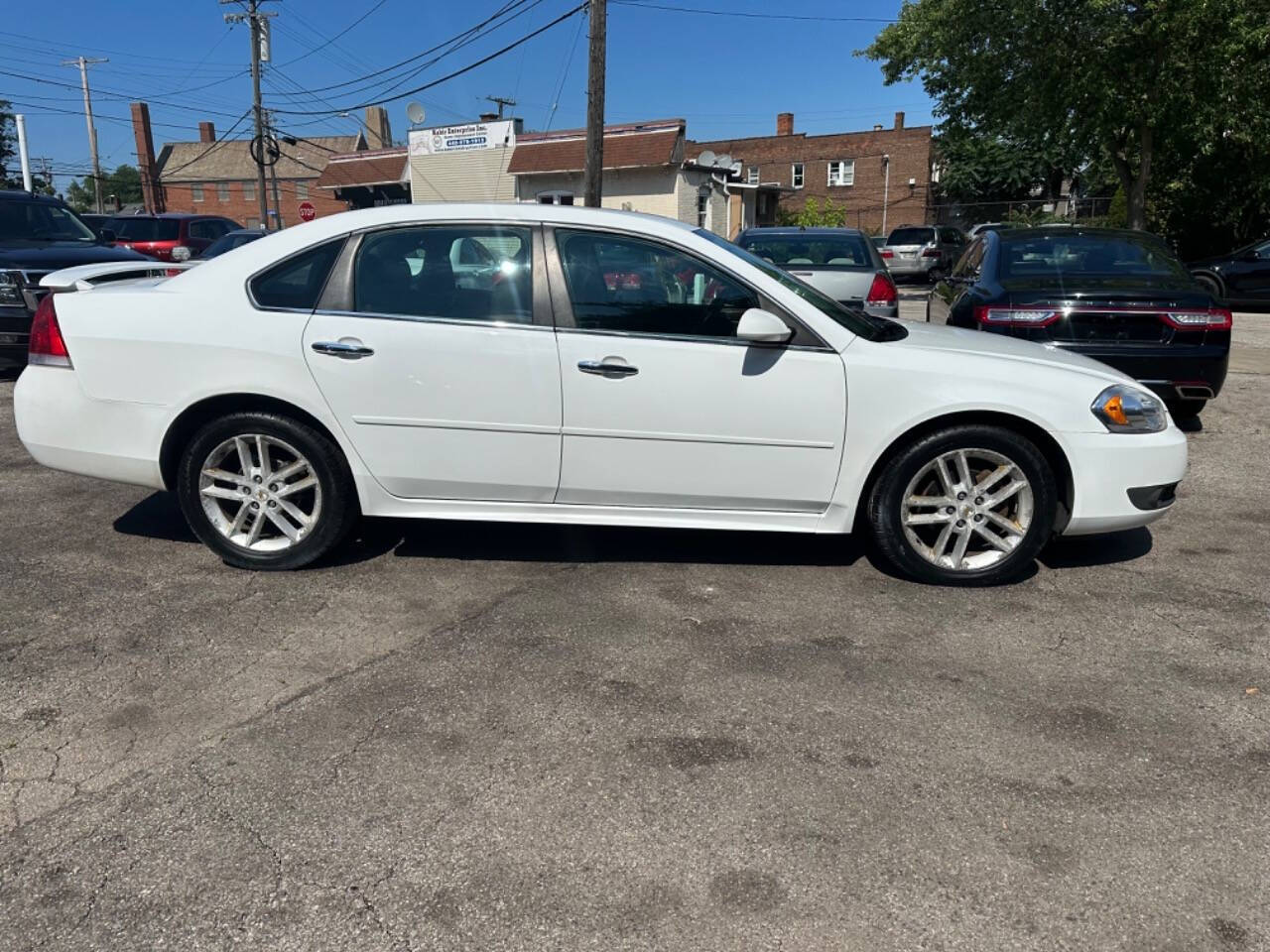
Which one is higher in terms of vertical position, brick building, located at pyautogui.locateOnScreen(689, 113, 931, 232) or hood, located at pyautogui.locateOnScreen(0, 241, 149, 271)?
brick building, located at pyautogui.locateOnScreen(689, 113, 931, 232)

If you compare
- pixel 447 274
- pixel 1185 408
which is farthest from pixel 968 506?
pixel 1185 408

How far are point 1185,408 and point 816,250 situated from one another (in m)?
4.38

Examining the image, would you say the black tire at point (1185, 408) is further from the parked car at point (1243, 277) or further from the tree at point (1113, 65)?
the tree at point (1113, 65)

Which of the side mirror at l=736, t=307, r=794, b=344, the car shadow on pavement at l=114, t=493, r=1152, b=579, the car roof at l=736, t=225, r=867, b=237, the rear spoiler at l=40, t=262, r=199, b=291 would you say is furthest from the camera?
the car roof at l=736, t=225, r=867, b=237

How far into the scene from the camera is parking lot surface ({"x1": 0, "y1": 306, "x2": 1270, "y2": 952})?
232 cm

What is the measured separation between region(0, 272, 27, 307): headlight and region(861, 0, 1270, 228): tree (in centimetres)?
1716

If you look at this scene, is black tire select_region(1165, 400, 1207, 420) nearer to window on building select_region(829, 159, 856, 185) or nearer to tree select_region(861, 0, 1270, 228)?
tree select_region(861, 0, 1270, 228)

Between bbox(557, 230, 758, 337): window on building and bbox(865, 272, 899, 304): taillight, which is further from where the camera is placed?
bbox(865, 272, 899, 304): taillight

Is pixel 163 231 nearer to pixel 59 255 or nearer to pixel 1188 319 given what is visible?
pixel 59 255

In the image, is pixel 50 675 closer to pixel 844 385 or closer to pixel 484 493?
pixel 484 493

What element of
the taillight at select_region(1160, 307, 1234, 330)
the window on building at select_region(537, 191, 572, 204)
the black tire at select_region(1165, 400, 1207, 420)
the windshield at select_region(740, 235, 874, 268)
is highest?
the window on building at select_region(537, 191, 572, 204)

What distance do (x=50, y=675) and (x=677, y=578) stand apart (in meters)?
2.52

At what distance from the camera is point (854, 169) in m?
52.4

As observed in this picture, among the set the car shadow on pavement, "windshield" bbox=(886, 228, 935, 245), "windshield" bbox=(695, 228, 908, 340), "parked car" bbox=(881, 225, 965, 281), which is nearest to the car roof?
the car shadow on pavement
